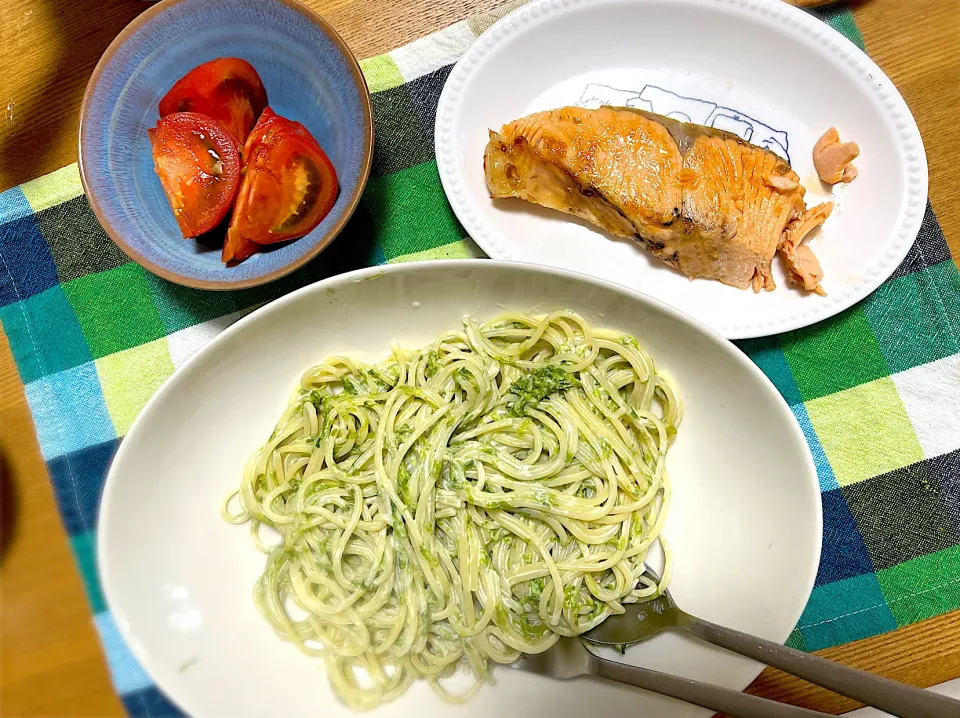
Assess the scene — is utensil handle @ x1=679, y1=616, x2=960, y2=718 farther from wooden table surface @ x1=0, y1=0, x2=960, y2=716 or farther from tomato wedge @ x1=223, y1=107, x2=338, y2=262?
tomato wedge @ x1=223, y1=107, x2=338, y2=262

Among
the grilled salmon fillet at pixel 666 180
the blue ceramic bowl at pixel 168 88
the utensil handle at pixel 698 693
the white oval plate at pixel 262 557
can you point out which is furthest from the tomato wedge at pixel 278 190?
the utensil handle at pixel 698 693

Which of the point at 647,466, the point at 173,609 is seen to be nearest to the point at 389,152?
the point at 647,466

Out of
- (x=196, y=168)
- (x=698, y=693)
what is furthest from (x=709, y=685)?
(x=196, y=168)

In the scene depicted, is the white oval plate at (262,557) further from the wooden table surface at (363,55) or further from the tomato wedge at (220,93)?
the tomato wedge at (220,93)

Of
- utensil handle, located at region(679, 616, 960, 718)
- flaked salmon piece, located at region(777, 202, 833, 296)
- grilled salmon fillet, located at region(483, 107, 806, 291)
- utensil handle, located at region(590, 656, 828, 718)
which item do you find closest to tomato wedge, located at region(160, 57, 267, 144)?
grilled salmon fillet, located at region(483, 107, 806, 291)

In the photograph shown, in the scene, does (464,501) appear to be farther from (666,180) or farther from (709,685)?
(666,180)
